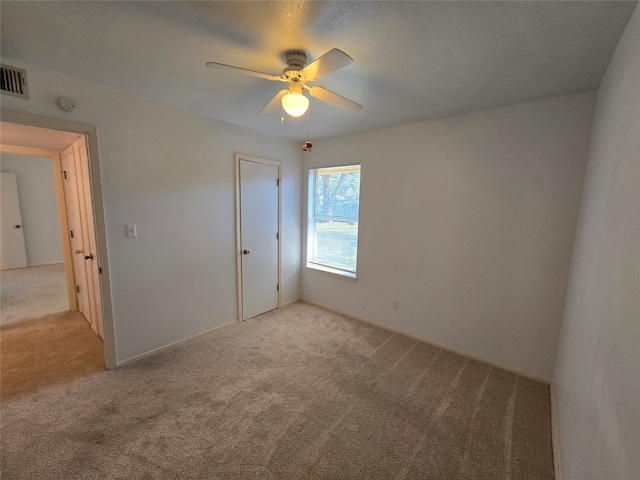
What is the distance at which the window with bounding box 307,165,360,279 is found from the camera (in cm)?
350

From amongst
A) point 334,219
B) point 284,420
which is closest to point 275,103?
point 334,219

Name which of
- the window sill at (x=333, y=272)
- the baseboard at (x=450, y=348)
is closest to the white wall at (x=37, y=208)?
the window sill at (x=333, y=272)

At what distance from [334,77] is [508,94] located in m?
1.41

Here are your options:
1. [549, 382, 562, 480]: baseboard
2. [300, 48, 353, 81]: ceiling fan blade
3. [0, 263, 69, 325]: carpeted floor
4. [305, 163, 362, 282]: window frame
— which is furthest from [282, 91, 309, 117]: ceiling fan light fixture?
[0, 263, 69, 325]: carpeted floor

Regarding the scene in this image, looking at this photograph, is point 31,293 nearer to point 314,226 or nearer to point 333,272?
point 314,226

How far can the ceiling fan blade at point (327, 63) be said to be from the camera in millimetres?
1210

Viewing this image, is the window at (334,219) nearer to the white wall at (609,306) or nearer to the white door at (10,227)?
the white wall at (609,306)

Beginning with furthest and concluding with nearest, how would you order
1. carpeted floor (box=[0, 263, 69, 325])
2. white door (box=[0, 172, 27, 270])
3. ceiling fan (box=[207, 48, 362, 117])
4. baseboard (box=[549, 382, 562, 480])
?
white door (box=[0, 172, 27, 270]), carpeted floor (box=[0, 263, 69, 325]), baseboard (box=[549, 382, 562, 480]), ceiling fan (box=[207, 48, 362, 117])

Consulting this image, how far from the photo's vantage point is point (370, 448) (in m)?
1.62

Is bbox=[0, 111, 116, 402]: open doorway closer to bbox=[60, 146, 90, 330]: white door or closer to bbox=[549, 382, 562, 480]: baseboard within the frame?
bbox=[60, 146, 90, 330]: white door

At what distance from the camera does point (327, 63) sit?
1.31 meters

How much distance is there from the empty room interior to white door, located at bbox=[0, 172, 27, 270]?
9.74 ft

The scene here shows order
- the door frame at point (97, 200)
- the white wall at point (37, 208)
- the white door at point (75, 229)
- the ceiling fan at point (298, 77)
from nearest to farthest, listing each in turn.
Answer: the ceiling fan at point (298, 77) → the door frame at point (97, 200) → the white door at point (75, 229) → the white wall at point (37, 208)

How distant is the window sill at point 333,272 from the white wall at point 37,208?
6331mm
